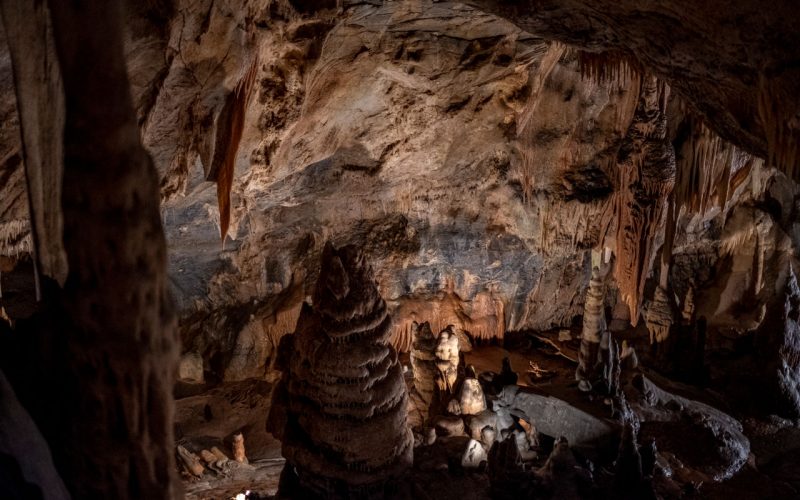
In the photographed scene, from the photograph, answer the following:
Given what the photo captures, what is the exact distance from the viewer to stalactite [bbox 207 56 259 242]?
445 centimetres

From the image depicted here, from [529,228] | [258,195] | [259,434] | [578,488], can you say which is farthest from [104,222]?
[529,228]

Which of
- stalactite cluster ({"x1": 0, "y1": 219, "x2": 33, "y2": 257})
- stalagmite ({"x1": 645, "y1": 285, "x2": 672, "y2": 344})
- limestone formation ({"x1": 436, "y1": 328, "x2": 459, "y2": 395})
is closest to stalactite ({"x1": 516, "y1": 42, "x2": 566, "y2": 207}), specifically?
limestone formation ({"x1": 436, "y1": 328, "x2": 459, "y2": 395})

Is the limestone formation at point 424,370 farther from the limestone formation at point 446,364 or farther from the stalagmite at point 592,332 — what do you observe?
the stalagmite at point 592,332

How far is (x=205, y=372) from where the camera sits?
925cm

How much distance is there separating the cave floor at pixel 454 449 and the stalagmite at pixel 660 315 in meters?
0.72

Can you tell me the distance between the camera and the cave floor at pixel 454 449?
5223 mm

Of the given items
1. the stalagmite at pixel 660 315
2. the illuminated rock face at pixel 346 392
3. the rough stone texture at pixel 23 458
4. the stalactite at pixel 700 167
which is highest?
the stalactite at pixel 700 167

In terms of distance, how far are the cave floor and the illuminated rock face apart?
786 mm

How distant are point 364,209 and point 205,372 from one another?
12.7ft

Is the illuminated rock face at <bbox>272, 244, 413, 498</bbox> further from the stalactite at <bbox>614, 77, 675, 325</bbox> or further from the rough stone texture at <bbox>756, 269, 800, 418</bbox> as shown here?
the rough stone texture at <bbox>756, 269, 800, 418</bbox>

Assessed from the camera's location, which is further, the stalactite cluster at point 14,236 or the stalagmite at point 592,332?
the stalagmite at point 592,332

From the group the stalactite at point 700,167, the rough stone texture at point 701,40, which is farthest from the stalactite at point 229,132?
the stalactite at point 700,167

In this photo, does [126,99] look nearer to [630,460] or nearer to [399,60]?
[399,60]

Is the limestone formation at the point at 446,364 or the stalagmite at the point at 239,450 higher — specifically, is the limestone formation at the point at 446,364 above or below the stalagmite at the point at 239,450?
above
